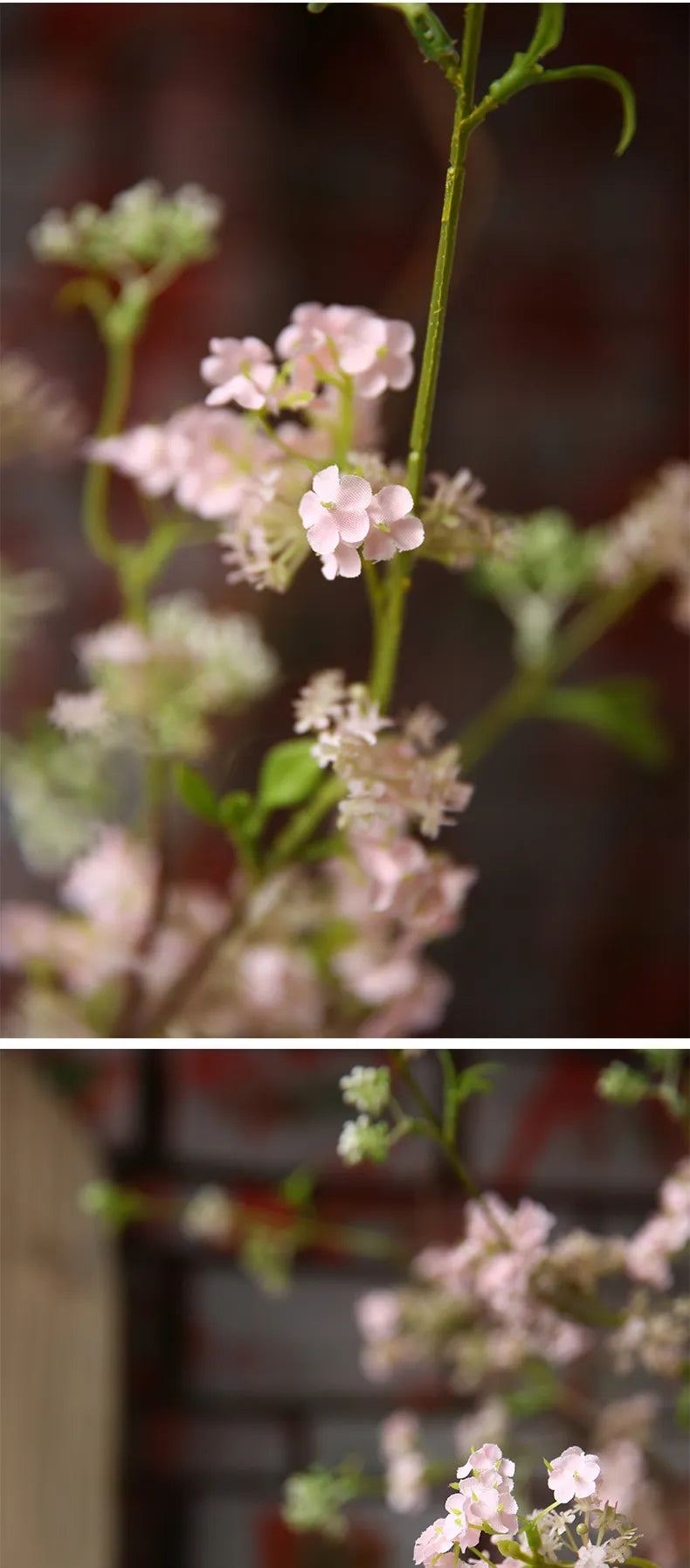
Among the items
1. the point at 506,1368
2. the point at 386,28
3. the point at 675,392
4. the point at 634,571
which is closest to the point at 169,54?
the point at 386,28

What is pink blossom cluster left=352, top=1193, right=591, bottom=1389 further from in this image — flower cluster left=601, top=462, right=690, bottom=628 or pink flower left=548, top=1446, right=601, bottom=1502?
flower cluster left=601, top=462, right=690, bottom=628

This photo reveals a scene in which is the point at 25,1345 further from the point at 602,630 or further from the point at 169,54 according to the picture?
the point at 169,54

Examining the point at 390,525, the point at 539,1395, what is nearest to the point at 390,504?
the point at 390,525

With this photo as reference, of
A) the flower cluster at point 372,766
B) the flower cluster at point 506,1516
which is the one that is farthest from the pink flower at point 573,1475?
the flower cluster at point 372,766

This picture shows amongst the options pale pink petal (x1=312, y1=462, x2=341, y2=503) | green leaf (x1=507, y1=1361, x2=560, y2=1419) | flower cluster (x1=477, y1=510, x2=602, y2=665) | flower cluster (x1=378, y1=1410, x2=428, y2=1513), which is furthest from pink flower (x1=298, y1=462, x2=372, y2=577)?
flower cluster (x1=378, y1=1410, x2=428, y2=1513)

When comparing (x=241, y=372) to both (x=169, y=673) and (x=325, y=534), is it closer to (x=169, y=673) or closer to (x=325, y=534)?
(x=325, y=534)

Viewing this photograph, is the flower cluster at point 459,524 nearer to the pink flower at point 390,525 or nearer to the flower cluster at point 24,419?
the pink flower at point 390,525
